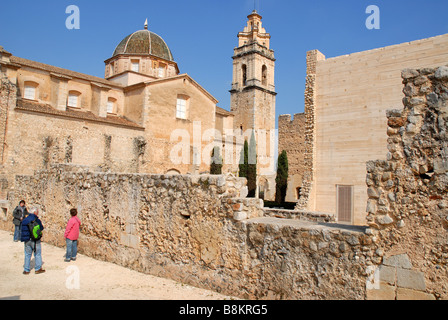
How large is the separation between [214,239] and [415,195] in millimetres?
3110

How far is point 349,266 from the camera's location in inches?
167

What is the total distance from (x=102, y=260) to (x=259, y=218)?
14.2 ft

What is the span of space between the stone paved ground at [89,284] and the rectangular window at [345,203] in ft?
31.0

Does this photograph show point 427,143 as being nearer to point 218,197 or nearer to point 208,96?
point 218,197

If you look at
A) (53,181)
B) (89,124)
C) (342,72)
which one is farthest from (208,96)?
Answer: (53,181)

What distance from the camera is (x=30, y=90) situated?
21.6 metres

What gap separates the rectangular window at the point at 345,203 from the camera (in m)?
13.4

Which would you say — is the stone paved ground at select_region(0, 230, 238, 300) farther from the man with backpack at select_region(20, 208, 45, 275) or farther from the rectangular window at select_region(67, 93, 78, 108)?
the rectangular window at select_region(67, 93, 78, 108)

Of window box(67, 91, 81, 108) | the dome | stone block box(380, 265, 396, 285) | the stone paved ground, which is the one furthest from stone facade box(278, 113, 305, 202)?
stone block box(380, 265, 396, 285)

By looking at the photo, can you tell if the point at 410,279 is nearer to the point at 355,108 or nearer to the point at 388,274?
the point at 388,274

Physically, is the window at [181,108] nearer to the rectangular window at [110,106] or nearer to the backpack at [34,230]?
the rectangular window at [110,106]

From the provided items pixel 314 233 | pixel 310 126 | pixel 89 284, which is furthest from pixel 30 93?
pixel 314 233

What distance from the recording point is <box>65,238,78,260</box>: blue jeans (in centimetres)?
790

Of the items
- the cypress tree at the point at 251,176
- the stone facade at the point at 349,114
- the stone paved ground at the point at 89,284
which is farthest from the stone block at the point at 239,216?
the cypress tree at the point at 251,176
